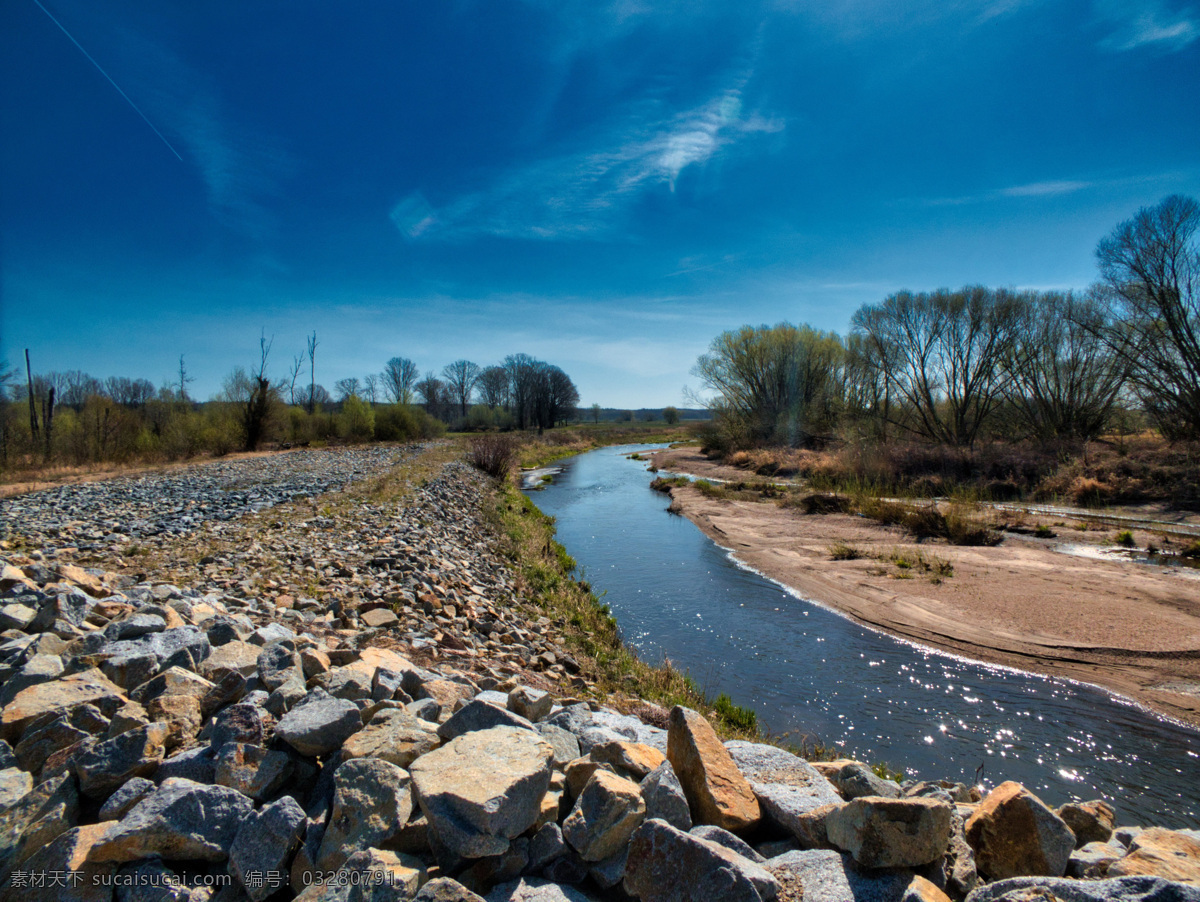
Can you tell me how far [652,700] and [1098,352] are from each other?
31737 mm

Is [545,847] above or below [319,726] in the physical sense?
below

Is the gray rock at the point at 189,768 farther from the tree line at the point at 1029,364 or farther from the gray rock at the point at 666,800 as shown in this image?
the tree line at the point at 1029,364

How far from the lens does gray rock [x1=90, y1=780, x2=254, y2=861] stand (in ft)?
6.89

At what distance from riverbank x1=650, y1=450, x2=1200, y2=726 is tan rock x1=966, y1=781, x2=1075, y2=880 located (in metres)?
6.05

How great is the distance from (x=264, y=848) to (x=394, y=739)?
65 cm

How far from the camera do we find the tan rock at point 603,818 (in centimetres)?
232

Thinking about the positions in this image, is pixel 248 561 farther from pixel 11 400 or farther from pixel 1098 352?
pixel 1098 352

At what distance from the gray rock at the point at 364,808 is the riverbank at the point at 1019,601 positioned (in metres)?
8.65

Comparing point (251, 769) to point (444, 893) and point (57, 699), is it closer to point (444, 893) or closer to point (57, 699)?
point (444, 893)

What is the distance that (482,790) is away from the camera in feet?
7.40

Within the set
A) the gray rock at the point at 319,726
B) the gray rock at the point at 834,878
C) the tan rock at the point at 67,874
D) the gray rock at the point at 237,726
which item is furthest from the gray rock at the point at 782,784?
the tan rock at the point at 67,874

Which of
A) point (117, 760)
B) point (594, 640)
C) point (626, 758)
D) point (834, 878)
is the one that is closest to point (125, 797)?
point (117, 760)

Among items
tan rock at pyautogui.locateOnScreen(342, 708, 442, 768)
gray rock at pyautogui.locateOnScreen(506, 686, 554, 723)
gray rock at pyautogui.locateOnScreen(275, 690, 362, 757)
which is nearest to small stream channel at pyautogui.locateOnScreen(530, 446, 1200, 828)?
gray rock at pyautogui.locateOnScreen(506, 686, 554, 723)

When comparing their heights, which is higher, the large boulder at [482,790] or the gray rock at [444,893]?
the large boulder at [482,790]
